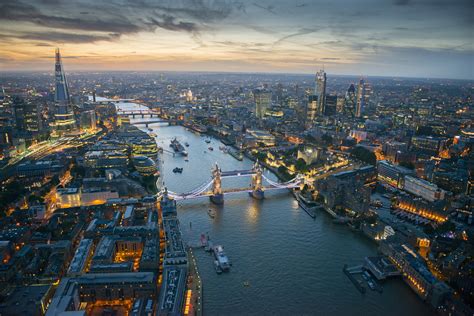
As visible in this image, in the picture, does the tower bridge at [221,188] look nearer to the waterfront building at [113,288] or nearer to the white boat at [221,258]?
the white boat at [221,258]

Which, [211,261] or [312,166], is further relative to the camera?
[312,166]

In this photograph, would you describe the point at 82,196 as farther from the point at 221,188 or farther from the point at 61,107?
the point at 61,107

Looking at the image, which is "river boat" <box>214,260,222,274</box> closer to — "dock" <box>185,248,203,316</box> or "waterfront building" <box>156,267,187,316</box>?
"dock" <box>185,248,203,316</box>

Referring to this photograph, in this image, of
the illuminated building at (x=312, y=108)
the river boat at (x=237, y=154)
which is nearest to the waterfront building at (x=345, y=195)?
the river boat at (x=237, y=154)

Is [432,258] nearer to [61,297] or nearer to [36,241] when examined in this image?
[61,297]

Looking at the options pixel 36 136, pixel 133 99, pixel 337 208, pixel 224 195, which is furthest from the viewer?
pixel 133 99

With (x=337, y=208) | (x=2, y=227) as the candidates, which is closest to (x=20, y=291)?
(x=2, y=227)

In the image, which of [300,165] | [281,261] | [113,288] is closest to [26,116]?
[300,165]
